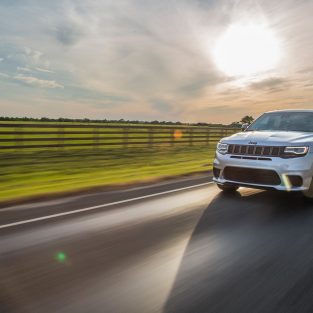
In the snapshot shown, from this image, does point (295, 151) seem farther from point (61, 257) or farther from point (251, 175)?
point (61, 257)

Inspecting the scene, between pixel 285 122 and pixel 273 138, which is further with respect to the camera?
pixel 285 122

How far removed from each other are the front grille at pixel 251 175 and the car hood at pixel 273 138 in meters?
0.51

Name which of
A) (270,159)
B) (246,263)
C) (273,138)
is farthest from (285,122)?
(246,263)

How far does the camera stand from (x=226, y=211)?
22.2ft

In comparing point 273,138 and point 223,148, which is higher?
point 273,138

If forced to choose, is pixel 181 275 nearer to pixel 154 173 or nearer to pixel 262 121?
pixel 262 121

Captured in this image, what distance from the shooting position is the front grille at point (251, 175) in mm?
7145

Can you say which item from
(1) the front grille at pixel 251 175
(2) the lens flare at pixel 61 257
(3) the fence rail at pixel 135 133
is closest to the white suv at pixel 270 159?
(1) the front grille at pixel 251 175

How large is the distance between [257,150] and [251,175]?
47cm

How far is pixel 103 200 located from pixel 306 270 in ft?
14.8

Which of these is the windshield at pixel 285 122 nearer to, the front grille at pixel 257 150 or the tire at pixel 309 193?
the front grille at pixel 257 150

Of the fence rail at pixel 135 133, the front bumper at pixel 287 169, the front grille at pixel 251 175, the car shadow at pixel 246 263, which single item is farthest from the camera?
the fence rail at pixel 135 133

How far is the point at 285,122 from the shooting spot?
28.0ft

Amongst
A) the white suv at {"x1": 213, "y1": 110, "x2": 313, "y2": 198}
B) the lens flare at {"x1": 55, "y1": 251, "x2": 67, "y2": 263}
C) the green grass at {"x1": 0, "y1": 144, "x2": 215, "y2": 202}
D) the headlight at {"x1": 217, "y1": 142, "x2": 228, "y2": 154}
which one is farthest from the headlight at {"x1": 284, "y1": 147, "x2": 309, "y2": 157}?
the green grass at {"x1": 0, "y1": 144, "x2": 215, "y2": 202}
